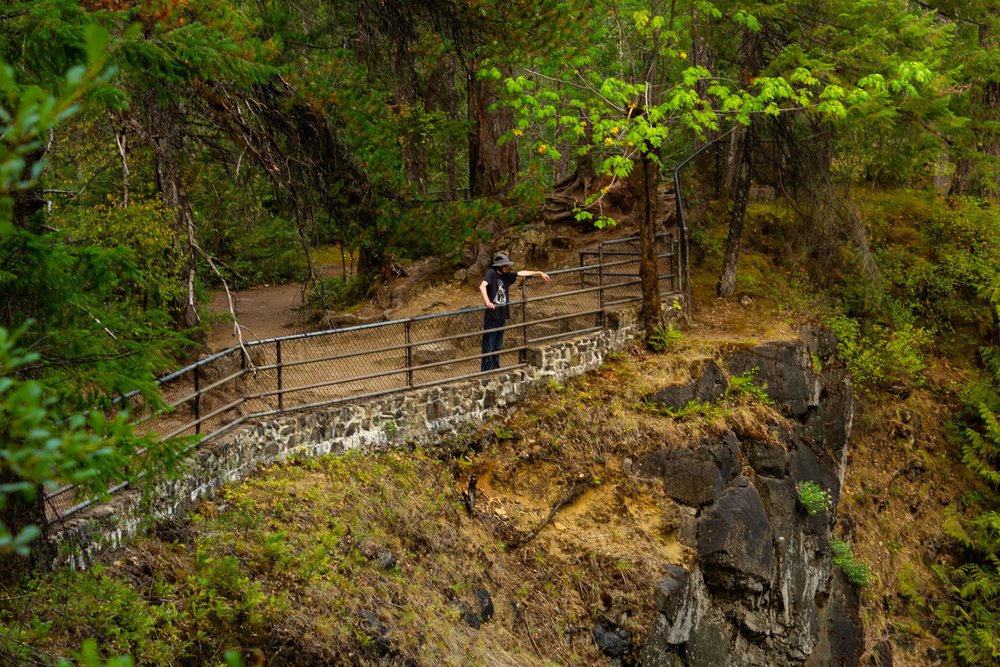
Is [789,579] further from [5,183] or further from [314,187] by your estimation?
[5,183]

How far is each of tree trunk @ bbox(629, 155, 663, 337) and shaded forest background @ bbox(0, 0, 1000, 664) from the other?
8 centimetres

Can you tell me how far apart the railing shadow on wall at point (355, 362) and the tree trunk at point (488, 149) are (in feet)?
9.57

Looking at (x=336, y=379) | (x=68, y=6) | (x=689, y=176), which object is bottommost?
(x=336, y=379)

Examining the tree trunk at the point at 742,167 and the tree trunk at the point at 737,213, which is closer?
the tree trunk at the point at 742,167

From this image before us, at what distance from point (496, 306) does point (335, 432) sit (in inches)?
125

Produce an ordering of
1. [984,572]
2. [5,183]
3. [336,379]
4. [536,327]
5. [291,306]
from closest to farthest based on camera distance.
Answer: [5,183], [336,379], [536,327], [984,572], [291,306]

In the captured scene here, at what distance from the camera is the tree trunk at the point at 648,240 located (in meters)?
14.8

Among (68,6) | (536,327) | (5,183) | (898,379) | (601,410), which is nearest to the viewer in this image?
(5,183)

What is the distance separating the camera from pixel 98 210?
36.3ft

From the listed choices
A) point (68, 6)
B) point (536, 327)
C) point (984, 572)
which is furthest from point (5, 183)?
point (984, 572)

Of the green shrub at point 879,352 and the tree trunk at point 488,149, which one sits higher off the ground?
the tree trunk at point 488,149

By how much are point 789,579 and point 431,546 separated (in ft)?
19.9

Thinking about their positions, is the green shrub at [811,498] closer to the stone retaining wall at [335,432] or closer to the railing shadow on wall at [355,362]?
the stone retaining wall at [335,432]

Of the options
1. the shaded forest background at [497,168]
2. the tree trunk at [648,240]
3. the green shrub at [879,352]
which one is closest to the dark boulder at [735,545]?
the tree trunk at [648,240]
